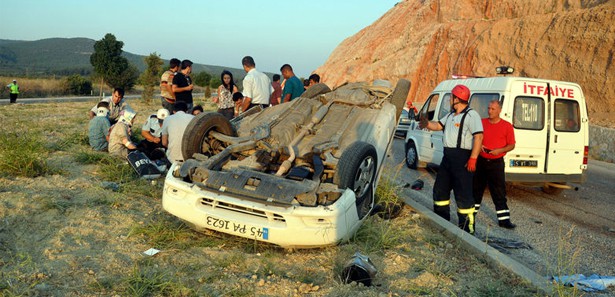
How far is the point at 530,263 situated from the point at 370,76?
108 ft

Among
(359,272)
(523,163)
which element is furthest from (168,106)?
(359,272)

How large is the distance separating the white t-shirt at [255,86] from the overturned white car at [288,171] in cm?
257

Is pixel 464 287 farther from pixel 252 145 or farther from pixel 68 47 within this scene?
pixel 68 47

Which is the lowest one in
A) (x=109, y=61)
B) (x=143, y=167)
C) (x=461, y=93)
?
(x=143, y=167)

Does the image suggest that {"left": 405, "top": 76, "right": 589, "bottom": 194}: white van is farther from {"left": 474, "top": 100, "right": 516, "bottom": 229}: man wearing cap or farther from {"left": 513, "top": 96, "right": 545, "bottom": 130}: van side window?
{"left": 474, "top": 100, "right": 516, "bottom": 229}: man wearing cap

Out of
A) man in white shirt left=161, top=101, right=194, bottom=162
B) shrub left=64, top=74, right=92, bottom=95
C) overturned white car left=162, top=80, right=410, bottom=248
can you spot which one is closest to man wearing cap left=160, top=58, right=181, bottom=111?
man in white shirt left=161, top=101, right=194, bottom=162

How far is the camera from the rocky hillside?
19.8 m

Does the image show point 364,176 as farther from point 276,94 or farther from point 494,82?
point 276,94

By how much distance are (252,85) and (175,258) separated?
220 inches

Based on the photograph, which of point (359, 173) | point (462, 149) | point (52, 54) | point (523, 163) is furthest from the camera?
point (52, 54)

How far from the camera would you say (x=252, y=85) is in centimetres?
945

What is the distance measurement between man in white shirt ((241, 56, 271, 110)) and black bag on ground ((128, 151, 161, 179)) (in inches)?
104

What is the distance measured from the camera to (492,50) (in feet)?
89.1

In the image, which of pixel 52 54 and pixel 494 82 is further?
pixel 52 54
